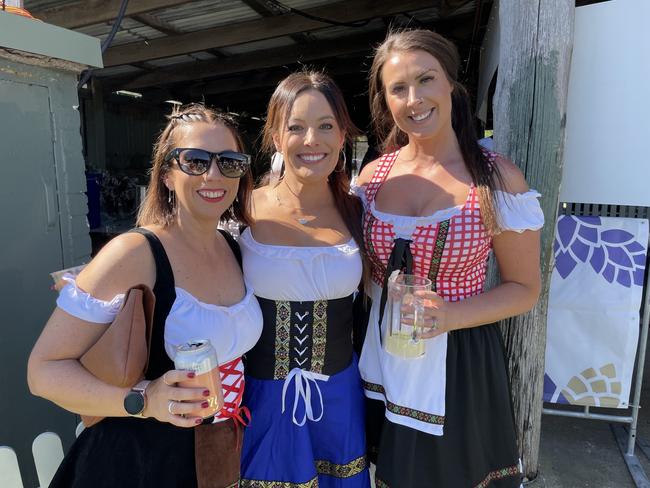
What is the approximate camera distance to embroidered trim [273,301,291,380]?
1626mm

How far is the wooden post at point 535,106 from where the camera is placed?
2.03 meters

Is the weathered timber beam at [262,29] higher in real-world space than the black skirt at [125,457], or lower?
higher

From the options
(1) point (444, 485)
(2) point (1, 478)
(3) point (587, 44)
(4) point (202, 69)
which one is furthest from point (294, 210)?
(4) point (202, 69)

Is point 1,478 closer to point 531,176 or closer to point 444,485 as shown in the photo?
point 444,485

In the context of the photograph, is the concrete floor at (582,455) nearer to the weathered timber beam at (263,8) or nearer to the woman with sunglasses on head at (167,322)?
the woman with sunglasses on head at (167,322)

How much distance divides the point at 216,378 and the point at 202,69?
25.0 ft

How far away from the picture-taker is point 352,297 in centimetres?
177

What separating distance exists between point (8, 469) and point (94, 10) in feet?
14.5

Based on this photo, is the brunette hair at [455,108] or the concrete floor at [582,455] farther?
the concrete floor at [582,455]

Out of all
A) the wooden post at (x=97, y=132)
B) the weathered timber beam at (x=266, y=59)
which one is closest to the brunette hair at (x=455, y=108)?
the weathered timber beam at (x=266, y=59)

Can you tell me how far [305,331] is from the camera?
1636 mm

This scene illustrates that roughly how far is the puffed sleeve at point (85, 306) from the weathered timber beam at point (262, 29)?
16.8 ft

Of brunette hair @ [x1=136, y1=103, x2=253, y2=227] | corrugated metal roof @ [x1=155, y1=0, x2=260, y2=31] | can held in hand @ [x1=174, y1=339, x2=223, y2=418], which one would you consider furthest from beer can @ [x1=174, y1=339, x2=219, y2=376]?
corrugated metal roof @ [x1=155, y1=0, x2=260, y2=31]

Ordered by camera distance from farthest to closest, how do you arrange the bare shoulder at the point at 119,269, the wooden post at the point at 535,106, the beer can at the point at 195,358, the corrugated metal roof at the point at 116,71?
1. the corrugated metal roof at the point at 116,71
2. the wooden post at the point at 535,106
3. the bare shoulder at the point at 119,269
4. the beer can at the point at 195,358
